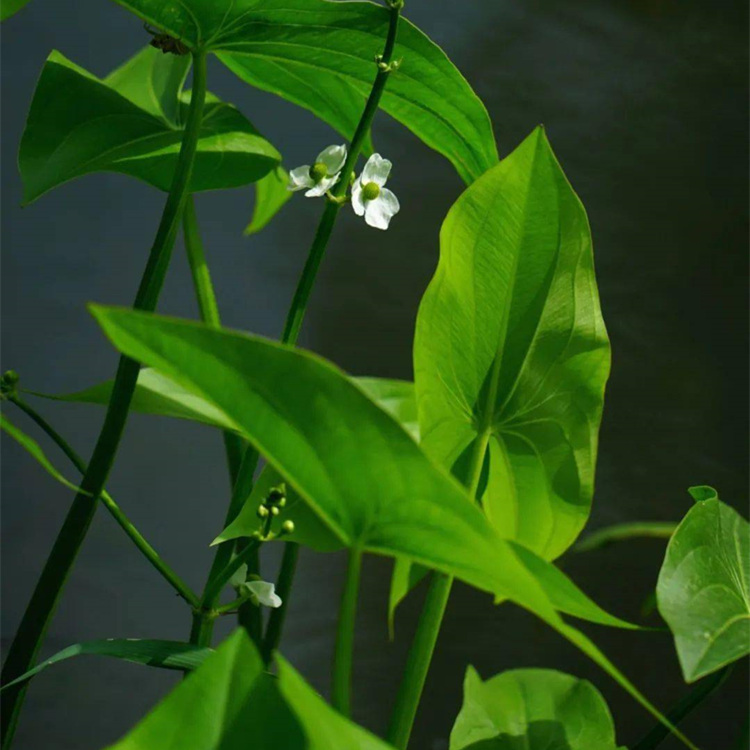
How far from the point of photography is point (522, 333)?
0.35 meters

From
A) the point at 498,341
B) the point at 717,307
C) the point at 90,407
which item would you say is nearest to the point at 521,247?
the point at 498,341

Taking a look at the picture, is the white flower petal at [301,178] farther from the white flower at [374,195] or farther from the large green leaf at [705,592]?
the large green leaf at [705,592]

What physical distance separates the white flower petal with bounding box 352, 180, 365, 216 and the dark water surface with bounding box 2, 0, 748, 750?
1.83 ft

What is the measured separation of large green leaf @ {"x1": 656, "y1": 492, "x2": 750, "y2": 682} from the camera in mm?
245

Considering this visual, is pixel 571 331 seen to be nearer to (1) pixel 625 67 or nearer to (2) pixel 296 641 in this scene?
(2) pixel 296 641

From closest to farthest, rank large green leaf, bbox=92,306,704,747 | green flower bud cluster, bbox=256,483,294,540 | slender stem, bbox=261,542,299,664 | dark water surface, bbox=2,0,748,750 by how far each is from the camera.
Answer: large green leaf, bbox=92,306,704,747
green flower bud cluster, bbox=256,483,294,540
slender stem, bbox=261,542,299,664
dark water surface, bbox=2,0,748,750

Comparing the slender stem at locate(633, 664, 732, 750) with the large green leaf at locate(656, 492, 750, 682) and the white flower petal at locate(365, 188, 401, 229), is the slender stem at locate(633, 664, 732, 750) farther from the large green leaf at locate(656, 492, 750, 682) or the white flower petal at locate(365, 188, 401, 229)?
the white flower petal at locate(365, 188, 401, 229)

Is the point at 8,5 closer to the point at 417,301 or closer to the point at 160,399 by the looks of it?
the point at 160,399

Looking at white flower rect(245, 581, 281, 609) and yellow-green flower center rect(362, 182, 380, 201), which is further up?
yellow-green flower center rect(362, 182, 380, 201)

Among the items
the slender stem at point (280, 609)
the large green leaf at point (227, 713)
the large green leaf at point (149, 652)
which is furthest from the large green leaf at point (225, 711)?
the slender stem at point (280, 609)

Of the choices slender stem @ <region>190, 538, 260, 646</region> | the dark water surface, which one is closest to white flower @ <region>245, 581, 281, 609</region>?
slender stem @ <region>190, 538, 260, 646</region>

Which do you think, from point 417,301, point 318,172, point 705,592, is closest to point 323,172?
point 318,172

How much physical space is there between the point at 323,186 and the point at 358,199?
0.05 ft

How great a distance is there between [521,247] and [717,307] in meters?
0.79
